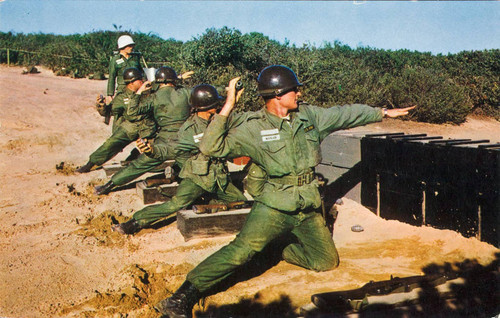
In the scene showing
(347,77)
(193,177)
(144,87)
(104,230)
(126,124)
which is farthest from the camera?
(347,77)

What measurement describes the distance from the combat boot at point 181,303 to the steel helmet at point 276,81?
1852mm

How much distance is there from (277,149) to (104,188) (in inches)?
182

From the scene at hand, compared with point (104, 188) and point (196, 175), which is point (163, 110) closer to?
point (104, 188)

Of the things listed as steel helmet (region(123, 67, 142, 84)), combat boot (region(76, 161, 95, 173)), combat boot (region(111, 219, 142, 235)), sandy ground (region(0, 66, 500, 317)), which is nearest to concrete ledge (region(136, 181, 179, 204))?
sandy ground (region(0, 66, 500, 317))

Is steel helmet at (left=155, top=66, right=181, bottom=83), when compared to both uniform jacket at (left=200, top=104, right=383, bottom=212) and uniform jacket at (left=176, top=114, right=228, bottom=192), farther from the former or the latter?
uniform jacket at (left=200, top=104, right=383, bottom=212)

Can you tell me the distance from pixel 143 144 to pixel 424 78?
1237cm

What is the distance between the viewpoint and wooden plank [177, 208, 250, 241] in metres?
5.61

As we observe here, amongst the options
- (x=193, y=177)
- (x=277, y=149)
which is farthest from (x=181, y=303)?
(x=193, y=177)

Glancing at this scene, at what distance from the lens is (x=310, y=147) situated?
13.8ft

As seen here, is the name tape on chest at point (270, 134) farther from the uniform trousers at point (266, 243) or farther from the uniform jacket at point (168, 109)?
the uniform jacket at point (168, 109)

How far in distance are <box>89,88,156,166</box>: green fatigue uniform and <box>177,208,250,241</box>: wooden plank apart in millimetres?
2877

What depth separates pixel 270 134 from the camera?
4.10 meters

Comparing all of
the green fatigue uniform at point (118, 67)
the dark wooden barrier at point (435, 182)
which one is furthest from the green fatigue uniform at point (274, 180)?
the green fatigue uniform at point (118, 67)

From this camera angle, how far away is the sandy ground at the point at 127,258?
4.08 metres
